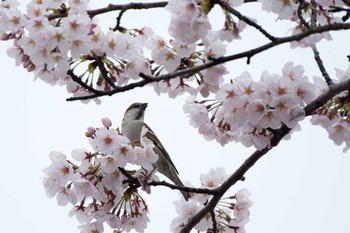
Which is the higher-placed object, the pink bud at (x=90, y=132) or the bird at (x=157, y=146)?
the bird at (x=157, y=146)

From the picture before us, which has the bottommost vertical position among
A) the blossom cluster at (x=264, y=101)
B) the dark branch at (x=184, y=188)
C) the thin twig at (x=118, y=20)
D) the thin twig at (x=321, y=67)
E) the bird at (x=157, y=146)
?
the dark branch at (x=184, y=188)

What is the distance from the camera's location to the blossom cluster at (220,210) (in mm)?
4777

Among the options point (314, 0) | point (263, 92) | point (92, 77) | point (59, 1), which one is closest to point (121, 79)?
point (92, 77)

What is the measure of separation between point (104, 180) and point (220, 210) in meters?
1.05

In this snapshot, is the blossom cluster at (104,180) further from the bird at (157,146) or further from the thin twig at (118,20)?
the bird at (157,146)

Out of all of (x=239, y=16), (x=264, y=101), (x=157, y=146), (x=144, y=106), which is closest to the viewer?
(x=239, y=16)

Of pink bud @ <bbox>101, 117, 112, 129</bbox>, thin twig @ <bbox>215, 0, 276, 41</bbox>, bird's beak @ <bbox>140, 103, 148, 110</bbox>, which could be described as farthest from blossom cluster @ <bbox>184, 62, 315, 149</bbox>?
bird's beak @ <bbox>140, 103, 148, 110</bbox>

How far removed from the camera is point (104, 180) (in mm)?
4238

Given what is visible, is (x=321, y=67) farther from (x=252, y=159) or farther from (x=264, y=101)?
(x=252, y=159)

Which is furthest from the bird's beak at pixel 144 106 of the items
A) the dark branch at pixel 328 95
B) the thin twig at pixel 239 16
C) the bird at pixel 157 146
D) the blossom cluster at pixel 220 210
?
the thin twig at pixel 239 16

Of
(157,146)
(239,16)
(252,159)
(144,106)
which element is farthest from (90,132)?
(144,106)

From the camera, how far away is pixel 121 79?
4086mm

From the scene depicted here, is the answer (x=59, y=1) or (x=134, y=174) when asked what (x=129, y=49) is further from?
(x=134, y=174)

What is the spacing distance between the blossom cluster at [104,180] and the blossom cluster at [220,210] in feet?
1.13
